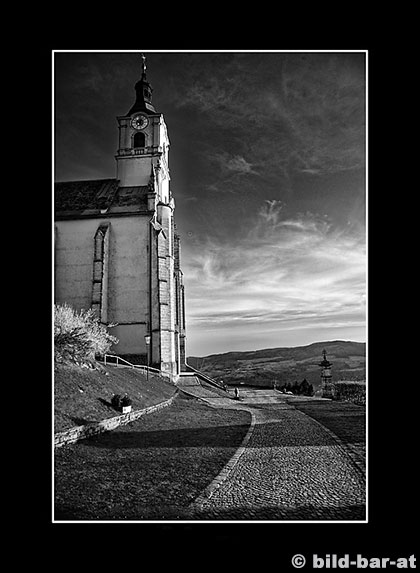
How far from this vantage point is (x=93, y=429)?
28.4 ft

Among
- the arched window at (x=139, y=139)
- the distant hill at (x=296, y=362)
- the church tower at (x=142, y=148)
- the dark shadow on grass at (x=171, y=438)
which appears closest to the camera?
the distant hill at (x=296, y=362)

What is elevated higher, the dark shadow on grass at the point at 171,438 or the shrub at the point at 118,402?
the shrub at the point at 118,402

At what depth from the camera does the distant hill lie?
22.5 feet

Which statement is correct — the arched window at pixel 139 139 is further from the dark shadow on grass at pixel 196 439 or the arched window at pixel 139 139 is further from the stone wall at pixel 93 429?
the dark shadow on grass at pixel 196 439

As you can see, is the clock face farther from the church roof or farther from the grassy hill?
the grassy hill

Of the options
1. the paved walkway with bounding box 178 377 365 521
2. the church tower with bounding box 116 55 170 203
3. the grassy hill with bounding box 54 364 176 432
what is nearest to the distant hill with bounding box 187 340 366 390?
the paved walkway with bounding box 178 377 365 521

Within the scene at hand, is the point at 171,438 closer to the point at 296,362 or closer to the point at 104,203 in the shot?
the point at 296,362

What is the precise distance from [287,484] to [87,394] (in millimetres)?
6646

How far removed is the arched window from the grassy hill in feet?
65.6

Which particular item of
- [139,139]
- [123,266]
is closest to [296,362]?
[123,266]

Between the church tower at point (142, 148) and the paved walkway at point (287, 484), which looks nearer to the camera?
the paved walkway at point (287, 484)

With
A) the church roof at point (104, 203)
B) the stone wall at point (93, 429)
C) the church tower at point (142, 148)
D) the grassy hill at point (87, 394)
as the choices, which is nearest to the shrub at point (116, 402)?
the grassy hill at point (87, 394)

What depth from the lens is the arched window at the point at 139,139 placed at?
30500mm

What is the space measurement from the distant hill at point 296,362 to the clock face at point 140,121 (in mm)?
17218
